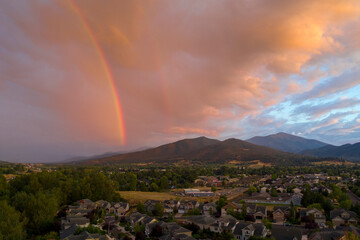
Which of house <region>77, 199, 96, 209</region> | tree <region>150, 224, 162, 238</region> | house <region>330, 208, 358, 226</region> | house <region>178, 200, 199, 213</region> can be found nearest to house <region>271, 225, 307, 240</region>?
house <region>330, 208, 358, 226</region>

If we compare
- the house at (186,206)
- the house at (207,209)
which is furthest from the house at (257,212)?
the house at (186,206)

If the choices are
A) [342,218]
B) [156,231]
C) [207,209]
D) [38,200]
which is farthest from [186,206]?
[342,218]

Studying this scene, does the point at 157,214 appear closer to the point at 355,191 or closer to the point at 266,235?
the point at 266,235

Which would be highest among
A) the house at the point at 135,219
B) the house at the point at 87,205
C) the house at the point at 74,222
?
the house at the point at 87,205

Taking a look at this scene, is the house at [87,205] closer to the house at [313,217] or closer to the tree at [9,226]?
the tree at [9,226]

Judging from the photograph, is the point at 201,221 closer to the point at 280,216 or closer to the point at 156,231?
the point at 156,231

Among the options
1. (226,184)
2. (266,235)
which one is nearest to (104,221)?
(266,235)
